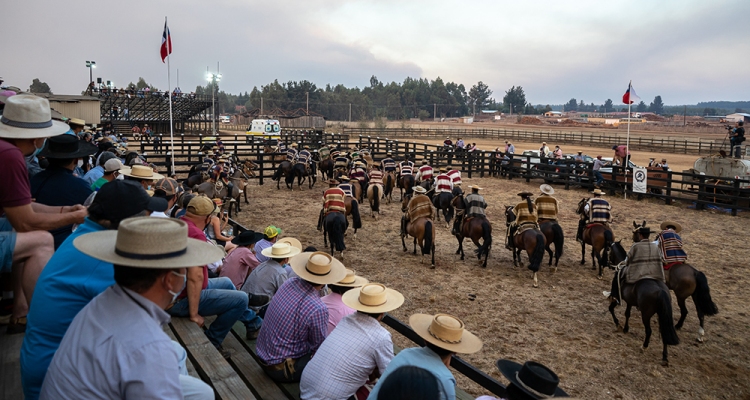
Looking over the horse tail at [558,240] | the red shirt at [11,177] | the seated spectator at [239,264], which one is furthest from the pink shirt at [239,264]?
the horse tail at [558,240]

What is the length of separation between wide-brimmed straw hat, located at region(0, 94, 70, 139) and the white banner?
19.6 meters

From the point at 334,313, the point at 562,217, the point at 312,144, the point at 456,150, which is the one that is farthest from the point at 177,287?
the point at 312,144

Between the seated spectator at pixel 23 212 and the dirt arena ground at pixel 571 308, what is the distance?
471 cm

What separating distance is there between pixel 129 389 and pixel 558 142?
55.4 metres

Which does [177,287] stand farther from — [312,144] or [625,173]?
[312,144]

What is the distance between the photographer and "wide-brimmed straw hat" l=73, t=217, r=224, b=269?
1889 mm

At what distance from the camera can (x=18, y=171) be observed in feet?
9.98

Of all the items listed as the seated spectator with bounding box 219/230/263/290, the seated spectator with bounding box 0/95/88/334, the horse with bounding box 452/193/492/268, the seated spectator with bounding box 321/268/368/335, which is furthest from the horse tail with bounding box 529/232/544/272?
the seated spectator with bounding box 0/95/88/334

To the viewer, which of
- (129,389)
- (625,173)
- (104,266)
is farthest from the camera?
(625,173)

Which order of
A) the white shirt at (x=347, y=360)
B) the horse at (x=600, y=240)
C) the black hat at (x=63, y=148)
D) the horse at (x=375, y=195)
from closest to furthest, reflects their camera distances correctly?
1. the white shirt at (x=347, y=360)
2. the black hat at (x=63, y=148)
3. the horse at (x=600, y=240)
4. the horse at (x=375, y=195)

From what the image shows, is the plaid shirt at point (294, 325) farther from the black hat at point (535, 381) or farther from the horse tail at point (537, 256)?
the horse tail at point (537, 256)

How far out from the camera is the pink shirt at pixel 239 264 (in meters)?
5.80

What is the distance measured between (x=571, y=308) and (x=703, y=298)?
78.2 inches

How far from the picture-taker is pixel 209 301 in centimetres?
423
